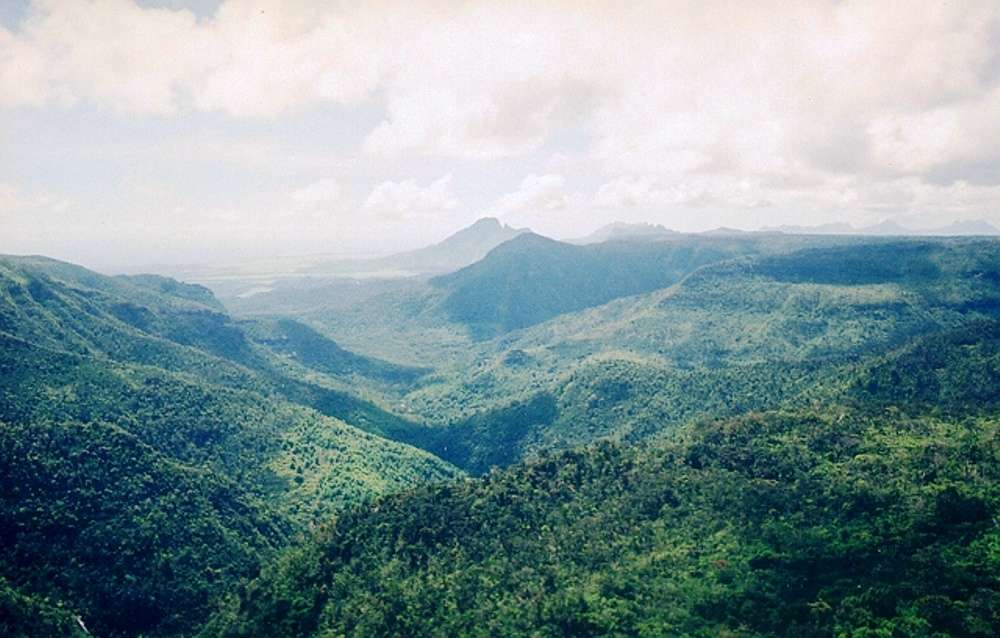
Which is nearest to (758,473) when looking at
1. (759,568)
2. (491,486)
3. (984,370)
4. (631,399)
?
(759,568)

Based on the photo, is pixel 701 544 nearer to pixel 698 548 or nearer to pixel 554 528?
Answer: pixel 698 548

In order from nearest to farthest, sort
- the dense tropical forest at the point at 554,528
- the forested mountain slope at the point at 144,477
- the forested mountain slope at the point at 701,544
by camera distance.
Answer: the forested mountain slope at the point at 701,544 → the dense tropical forest at the point at 554,528 → the forested mountain slope at the point at 144,477

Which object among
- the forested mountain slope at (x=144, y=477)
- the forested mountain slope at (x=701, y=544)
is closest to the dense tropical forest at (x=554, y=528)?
the forested mountain slope at (x=701, y=544)

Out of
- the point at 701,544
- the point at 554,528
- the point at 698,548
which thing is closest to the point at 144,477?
the point at 554,528

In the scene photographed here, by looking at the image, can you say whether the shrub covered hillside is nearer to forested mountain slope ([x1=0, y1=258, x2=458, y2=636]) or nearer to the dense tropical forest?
the dense tropical forest

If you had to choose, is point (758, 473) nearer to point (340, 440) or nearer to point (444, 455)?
point (340, 440)

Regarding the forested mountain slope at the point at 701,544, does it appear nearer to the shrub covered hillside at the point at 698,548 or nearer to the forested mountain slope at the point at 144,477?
the shrub covered hillside at the point at 698,548
